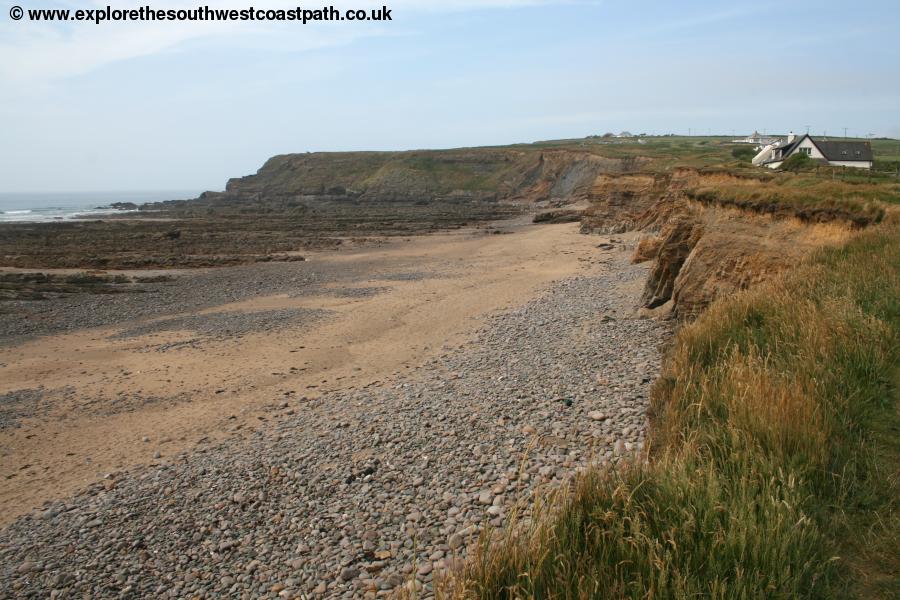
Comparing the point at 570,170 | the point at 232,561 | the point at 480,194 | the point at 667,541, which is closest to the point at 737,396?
the point at 667,541

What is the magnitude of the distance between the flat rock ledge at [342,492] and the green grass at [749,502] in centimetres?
64

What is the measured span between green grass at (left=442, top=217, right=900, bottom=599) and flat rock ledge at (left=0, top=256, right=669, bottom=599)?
637 mm

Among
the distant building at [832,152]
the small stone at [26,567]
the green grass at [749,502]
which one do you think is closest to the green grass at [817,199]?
the green grass at [749,502]

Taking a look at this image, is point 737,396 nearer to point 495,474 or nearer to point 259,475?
point 495,474

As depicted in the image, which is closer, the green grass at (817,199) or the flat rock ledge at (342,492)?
the flat rock ledge at (342,492)

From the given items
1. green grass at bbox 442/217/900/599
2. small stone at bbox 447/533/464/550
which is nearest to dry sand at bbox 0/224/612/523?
small stone at bbox 447/533/464/550

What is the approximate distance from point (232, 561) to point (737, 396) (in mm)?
4857

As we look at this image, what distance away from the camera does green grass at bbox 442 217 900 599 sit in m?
3.04

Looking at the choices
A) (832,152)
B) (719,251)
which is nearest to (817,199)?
(719,251)

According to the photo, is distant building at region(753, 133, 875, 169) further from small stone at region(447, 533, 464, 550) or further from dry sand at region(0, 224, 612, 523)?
small stone at region(447, 533, 464, 550)

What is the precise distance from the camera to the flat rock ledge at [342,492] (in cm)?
564

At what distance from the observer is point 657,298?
14023 mm

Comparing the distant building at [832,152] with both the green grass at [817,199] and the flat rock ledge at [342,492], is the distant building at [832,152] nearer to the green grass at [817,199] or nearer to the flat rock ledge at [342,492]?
the green grass at [817,199]

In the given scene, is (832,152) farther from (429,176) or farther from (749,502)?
(429,176)
